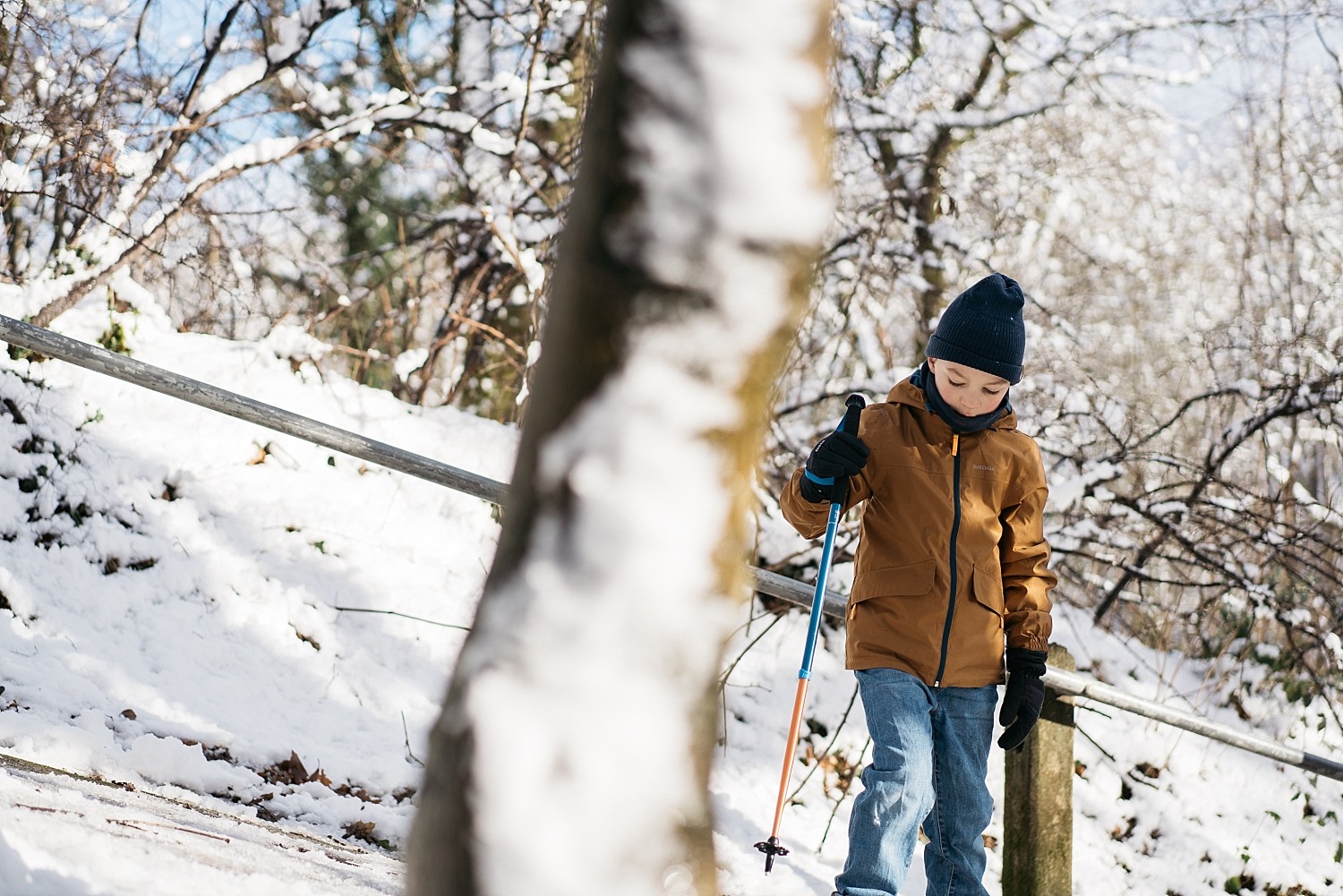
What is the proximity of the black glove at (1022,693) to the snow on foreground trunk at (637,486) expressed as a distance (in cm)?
186

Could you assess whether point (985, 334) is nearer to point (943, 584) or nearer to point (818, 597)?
point (943, 584)

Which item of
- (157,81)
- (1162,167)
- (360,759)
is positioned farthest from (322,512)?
(1162,167)

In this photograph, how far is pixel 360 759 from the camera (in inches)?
149

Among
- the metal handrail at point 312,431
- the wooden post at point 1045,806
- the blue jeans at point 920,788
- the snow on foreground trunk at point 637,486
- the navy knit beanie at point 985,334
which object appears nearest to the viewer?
the snow on foreground trunk at point 637,486

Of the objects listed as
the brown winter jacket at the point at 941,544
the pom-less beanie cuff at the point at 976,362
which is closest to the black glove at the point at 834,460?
the brown winter jacket at the point at 941,544

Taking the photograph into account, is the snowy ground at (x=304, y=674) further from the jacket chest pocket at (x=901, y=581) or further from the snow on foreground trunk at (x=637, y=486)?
the jacket chest pocket at (x=901, y=581)

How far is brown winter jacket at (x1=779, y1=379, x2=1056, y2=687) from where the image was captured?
105 inches

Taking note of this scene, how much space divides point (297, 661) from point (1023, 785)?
2798 millimetres

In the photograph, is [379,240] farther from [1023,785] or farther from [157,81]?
[1023,785]

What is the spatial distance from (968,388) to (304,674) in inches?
113

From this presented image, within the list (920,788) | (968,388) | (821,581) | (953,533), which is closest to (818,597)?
(821,581)

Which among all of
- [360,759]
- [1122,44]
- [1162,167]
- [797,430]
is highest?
[1162,167]

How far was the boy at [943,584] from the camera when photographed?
101 inches

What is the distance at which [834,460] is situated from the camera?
2.64 metres
